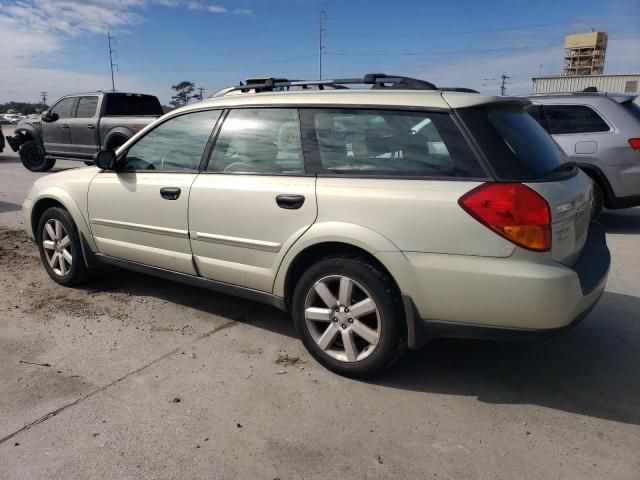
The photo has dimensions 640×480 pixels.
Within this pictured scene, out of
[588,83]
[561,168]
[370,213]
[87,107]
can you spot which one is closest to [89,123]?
[87,107]

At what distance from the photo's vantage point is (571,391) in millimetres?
3104

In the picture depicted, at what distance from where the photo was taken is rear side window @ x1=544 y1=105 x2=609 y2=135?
713 cm

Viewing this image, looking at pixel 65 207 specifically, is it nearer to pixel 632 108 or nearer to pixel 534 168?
pixel 534 168

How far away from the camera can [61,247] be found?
4766 mm

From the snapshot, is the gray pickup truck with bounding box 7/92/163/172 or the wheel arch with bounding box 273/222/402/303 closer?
the wheel arch with bounding box 273/222/402/303

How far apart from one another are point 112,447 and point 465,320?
1.87 meters

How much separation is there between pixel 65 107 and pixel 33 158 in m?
2.26

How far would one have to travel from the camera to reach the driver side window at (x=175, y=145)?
3.86 m

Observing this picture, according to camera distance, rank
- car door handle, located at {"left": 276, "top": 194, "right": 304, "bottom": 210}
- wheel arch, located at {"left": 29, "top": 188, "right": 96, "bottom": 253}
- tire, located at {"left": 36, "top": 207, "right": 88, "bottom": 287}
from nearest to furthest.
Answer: car door handle, located at {"left": 276, "top": 194, "right": 304, "bottom": 210}
wheel arch, located at {"left": 29, "top": 188, "right": 96, "bottom": 253}
tire, located at {"left": 36, "top": 207, "right": 88, "bottom": 287}

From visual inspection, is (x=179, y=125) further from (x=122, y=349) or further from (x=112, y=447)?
(x=112, y=447)

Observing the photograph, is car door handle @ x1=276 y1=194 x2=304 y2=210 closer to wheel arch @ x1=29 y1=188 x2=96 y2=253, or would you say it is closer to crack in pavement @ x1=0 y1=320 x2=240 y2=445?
crack in pavement @ x1=0 y1=320 x2=240 y2=445

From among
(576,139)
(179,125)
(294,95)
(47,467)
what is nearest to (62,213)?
(179,125)

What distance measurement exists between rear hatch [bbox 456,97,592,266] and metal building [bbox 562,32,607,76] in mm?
80954

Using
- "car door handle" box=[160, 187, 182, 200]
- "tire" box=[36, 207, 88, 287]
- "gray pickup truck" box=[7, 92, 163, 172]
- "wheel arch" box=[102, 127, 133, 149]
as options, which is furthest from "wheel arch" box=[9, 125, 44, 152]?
"car door handle" box=[160, 187, 182, 200]
